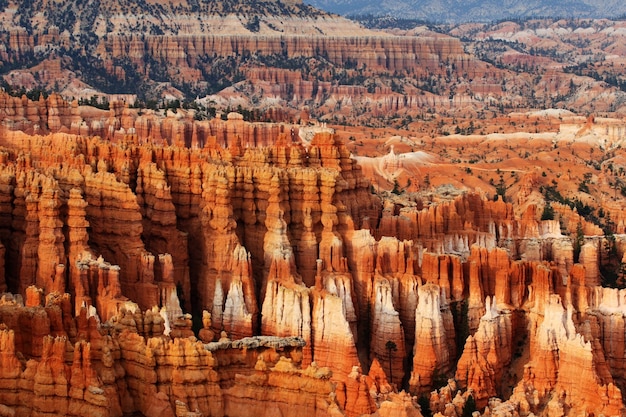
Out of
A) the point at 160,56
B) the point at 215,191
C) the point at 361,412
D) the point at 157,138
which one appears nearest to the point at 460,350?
the point at 215,191

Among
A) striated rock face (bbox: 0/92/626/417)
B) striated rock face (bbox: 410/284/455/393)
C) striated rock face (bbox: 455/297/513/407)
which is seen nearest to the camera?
striated rock face (bbox: 0/92/626/417)

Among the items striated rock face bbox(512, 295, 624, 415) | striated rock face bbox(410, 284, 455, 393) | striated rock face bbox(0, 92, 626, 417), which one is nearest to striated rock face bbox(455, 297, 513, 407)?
striated rock face bbox(0, 92, 626, 417)

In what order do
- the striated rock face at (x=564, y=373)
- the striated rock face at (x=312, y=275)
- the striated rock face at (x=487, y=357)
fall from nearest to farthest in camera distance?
the striated rock face at (x=564, y=373) < the striated rock face at (x=312, y=275) < the striated rock face at (x=487, y=357)

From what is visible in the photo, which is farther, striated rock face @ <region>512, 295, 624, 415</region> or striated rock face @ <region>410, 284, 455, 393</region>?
striated rock face @ <region>410, 284, 455, 393</region>

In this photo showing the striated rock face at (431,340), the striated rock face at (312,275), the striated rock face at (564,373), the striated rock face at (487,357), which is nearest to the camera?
the striated rock face at (564,373)

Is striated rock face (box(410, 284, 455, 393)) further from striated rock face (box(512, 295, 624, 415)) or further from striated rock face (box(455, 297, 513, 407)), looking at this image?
striated rock face (box(512, 295, 624, 415))

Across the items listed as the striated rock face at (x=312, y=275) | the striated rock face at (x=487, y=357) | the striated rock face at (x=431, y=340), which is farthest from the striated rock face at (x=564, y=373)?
the striated rock face at (x=431, y=340)

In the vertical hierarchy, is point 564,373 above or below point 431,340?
A: below

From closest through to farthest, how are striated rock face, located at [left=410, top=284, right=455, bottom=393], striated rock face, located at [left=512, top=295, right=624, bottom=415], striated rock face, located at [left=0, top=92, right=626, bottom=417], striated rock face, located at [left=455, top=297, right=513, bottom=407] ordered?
striated rock face, located at [left=512, top=295, right=624, bottom=415]
striated rock face, located at [left=0, top=92, right=626, bottom=417]
striated rock face, located at [left=455, top=297, right=513, bottom=407]
striated rock face, located at [left=410, top=284, right=455, bottom=393]

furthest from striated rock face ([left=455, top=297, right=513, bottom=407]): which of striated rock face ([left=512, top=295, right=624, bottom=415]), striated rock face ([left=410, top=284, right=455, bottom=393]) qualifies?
striated rock face ([left=512, top=295, right=624, bottom=415])

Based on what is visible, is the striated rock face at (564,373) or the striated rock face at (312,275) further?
the striated rock face at (312,275)

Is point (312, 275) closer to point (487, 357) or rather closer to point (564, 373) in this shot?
point (487, 357)

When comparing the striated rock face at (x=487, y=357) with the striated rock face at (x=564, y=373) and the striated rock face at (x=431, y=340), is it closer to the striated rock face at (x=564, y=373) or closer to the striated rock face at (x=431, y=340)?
the striated rock face at (x=431, y=340)

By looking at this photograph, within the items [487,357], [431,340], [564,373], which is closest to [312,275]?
[431,340]
